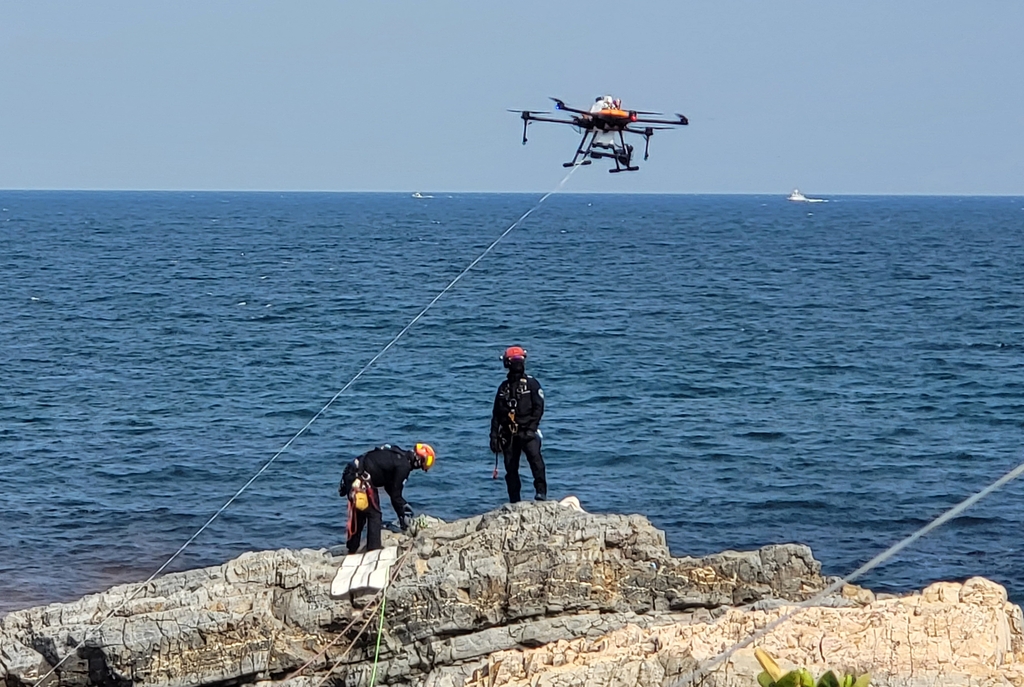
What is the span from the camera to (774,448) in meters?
37.8

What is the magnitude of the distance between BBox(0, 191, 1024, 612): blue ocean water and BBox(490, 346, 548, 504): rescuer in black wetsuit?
886 centimetres

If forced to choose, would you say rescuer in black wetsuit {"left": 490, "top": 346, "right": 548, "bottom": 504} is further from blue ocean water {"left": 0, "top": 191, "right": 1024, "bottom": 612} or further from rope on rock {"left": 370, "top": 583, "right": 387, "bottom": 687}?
blue ocean water {"left": 0, "top": 191, "right": 1024, "bottom": 612}

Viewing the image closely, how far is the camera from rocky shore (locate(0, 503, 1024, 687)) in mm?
15156

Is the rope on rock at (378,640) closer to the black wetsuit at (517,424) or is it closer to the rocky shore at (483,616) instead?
the rocky shore at (483,616)

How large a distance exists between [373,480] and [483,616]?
2.47m

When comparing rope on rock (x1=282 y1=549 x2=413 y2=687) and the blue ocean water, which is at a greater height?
rope on rock (x1=282 y1=549 x2=413 y2=687)

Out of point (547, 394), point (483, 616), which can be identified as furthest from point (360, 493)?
point (547, 394)

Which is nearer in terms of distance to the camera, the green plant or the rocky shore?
the green plant

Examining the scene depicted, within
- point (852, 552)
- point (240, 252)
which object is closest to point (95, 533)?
point (852, 552)

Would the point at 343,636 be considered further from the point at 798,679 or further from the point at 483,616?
the point at 798,679

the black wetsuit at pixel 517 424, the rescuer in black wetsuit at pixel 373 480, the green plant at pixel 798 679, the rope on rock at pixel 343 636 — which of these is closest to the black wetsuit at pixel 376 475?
the rescuer in black wetsuit at pixel 373 480

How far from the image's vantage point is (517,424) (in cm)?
1948

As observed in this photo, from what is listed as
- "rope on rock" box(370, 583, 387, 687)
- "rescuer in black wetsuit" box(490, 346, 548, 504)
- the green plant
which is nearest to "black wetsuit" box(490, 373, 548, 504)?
"rescuer in black wetsuit" box(490, 346, 548, 504)

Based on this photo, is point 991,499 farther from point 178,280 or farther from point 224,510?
point 178,280
